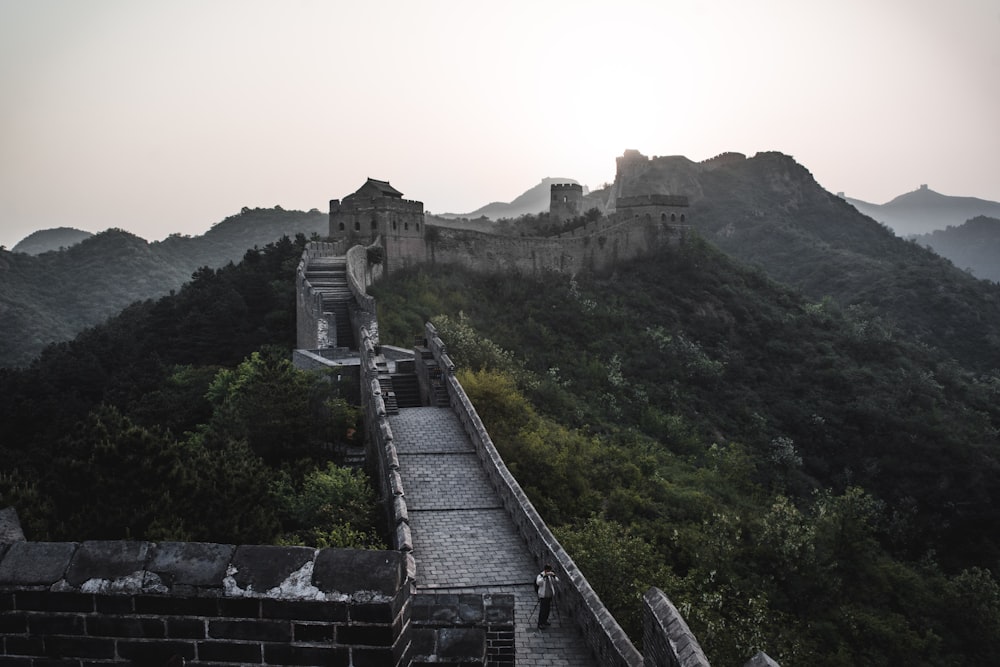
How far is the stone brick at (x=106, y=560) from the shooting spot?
3.21 m

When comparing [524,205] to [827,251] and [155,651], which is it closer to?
[827,251]

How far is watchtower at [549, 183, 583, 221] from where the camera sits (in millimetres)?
55719

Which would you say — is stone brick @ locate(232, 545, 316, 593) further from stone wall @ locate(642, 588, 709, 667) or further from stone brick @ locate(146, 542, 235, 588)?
stone wall @ locate(642, 588, 709, 667)

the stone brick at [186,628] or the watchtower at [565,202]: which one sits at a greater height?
the watchtower at [565,202]

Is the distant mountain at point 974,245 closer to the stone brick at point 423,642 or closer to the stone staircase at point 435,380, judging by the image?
the stone staircase at point 435,380

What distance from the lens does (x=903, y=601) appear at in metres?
20.2

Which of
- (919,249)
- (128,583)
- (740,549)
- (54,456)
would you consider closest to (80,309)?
(54,456)

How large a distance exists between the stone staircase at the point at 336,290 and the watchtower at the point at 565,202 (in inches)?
1037

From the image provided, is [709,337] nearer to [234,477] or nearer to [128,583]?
[234,477]

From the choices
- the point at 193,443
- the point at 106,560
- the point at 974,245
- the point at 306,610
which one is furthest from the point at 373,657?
the point at 974,245

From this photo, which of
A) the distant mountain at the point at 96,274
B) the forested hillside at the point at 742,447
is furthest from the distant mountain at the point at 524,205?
the forested hillside at the point at 742,447

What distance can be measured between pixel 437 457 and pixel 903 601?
45.5 ft

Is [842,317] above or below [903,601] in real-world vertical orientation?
above

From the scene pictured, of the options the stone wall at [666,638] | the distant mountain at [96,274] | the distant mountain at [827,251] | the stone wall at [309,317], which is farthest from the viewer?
the distant mountain at [96,274]
